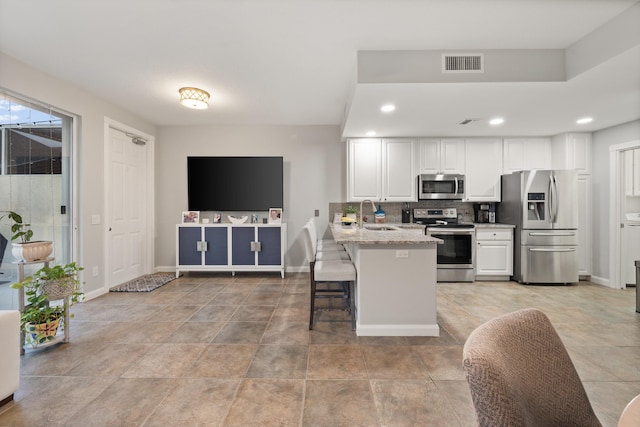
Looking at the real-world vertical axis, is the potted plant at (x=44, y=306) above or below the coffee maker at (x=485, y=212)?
below

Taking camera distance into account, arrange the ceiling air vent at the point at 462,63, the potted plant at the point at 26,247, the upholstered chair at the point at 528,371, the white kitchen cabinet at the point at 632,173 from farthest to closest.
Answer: the white kitchen cabinet at the point at 632,173
the ceiling air vent at the point at 462,63
the potted plant at the point at 26,247
the upholstered chair at the point at 528,371

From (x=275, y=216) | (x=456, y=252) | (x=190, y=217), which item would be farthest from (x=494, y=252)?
(x=190, y=217)

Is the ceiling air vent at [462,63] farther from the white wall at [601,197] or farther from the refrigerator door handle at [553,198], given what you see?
the white wall at [601,197]

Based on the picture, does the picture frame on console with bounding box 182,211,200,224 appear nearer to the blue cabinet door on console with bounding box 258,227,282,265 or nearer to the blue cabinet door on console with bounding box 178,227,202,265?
the blue cabinet door on console with bounding box 178,227,202,265

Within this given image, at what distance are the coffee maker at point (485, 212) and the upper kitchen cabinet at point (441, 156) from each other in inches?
28.9

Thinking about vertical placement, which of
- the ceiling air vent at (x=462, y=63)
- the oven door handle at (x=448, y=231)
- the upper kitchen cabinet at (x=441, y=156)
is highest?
the ceiling air vent at (x=462, y=63)

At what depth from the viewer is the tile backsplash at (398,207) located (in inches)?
192

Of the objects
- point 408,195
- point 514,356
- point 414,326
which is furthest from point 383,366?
point 408,195

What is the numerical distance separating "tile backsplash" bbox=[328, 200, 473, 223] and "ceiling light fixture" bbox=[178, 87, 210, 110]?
8.18 feet

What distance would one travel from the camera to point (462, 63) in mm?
2527

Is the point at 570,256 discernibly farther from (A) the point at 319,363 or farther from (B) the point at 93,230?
(B) the point at 93,230

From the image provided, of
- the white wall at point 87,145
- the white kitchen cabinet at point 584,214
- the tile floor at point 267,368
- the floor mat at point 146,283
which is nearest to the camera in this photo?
the tile floor at point 267,368

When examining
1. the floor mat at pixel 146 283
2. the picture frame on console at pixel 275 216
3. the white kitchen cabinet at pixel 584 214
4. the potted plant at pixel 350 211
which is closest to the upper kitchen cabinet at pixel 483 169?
the white kitchen cabinet at pixel 584 214

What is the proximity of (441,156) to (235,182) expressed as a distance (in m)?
3.37
